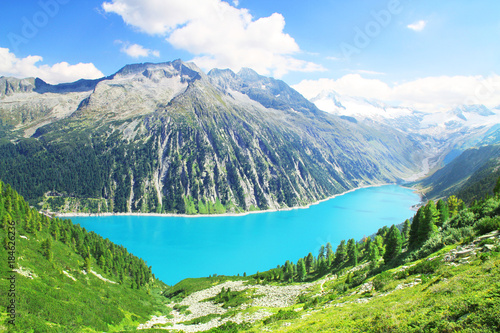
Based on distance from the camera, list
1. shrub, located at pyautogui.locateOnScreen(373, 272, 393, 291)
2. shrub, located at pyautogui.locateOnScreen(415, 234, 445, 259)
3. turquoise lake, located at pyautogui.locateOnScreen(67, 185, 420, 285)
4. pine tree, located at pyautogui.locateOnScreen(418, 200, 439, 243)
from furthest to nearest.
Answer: turquoise lake, located at pyautogui.locateOnScreen(67, 185, 420, 285) → pine tree, located at pyautogui.locateOnScreen(418, 200, 439, 243) → shrub, located at pyautogui.locateOnScreen(415, 234, 445, 259) → shrub, located at pyautogui.locateOnScreen(373, 272, 393, 291)

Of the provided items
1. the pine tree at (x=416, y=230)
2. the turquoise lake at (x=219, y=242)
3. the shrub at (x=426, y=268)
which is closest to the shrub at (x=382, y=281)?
the shrub at (x=426, y=268)

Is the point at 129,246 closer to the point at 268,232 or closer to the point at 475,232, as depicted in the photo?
the point at 268,232

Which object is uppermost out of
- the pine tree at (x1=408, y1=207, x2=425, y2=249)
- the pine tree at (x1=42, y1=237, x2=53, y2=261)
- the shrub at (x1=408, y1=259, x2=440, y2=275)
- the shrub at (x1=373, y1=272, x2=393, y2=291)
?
the pine tree at (x1=42, y1=237, x2=53, y2=261)

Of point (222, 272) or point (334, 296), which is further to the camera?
point (222, 272)

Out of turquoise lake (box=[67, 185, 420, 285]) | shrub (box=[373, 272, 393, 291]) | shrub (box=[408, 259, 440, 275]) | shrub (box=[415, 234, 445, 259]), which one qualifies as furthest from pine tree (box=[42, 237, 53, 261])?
turquoise lake (box=[67, 185, 420, 285])

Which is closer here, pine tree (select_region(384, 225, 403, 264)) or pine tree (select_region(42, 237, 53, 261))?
pine tree (select_region(384, 225, 403, 264))

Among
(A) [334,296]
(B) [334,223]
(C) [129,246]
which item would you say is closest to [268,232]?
(B) [334,223]

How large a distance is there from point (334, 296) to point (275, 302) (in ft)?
64.5

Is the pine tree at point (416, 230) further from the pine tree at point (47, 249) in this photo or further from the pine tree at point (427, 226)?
the pine tree at point (47, 249)

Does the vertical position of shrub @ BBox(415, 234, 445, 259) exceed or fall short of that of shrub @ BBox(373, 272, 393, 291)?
it exceeds it

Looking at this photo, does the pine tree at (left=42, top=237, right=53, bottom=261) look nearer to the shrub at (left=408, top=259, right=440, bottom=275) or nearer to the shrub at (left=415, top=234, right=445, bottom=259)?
the shrub at (left=408, top=259, right=440, bottom=275)

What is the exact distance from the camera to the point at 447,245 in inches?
1185

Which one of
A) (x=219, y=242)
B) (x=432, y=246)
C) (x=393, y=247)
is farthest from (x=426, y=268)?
(x=219, y=242)

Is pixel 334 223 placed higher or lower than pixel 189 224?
lower
